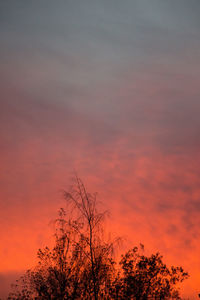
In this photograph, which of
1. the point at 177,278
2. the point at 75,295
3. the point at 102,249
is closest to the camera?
the point at 102,249

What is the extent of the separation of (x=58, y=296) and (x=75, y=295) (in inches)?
63.4

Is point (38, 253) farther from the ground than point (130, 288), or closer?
farther from the ground

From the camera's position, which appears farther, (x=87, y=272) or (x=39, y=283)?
(x=39, y=283)

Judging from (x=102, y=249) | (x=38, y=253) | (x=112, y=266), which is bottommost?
(x=102, y=249)

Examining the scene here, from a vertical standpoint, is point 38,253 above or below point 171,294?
above

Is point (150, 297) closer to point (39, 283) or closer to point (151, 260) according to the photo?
point (151, 260)

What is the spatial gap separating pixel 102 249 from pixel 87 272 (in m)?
9.84

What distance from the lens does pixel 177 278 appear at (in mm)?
34750

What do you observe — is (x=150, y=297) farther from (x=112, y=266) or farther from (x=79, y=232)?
(x=79, y=232)

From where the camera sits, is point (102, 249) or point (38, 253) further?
point (38, 253)

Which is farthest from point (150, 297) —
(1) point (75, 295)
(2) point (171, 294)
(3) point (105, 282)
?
(1) point (75, 295)

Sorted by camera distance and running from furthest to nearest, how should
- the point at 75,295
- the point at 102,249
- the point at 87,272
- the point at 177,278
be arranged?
1. the point at 177,278
2. the point at 75,295
3. the point at 87,272
4. the point at 102,249

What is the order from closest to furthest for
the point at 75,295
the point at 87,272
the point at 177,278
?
1. the point at 87,272
2. the point at 75,295
3. the point at 177,278

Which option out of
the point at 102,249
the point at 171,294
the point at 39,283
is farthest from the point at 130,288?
the point at 102,249
